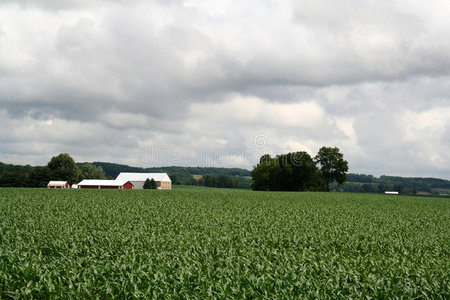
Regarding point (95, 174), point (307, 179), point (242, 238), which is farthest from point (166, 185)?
point (242, 238)

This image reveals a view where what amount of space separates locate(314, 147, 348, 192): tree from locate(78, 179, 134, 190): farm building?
63988 millimetres

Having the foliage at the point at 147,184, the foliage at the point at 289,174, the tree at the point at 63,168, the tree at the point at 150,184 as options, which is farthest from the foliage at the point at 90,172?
the foliage at the point at 289,174

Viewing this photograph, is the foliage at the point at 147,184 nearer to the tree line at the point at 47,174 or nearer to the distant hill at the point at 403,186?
the tree line at the point at 47,174

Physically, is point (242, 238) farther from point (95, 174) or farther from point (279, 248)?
point (95, 174)


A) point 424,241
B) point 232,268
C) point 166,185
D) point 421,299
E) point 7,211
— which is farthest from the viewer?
point 166,185

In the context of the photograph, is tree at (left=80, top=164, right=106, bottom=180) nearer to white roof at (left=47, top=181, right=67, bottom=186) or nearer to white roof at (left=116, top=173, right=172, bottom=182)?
white roof at (left=116, top=173, right=172, bottom=182)

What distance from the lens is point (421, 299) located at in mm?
8789

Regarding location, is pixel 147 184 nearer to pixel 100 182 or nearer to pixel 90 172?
pixel 100 182

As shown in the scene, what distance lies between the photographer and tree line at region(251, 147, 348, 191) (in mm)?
102125

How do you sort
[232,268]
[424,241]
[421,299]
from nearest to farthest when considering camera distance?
[421,299] → [232,268] → [424,241]

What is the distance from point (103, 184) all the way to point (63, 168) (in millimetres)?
13231

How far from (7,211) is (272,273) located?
72.2ft

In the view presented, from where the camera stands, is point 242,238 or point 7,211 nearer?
point 242,238

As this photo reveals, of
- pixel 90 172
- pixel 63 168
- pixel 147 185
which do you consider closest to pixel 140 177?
pixel 147 185
